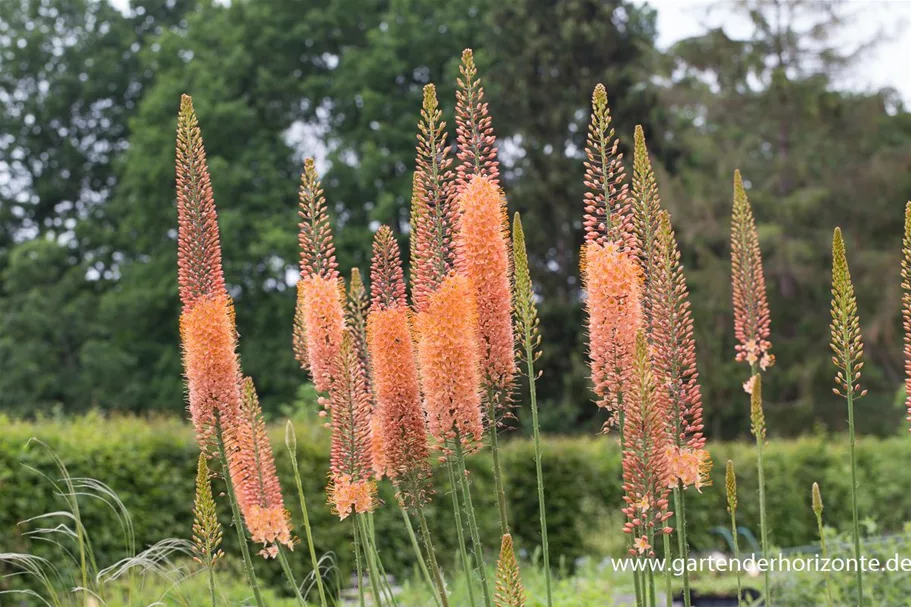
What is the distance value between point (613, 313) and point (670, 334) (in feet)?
0.92

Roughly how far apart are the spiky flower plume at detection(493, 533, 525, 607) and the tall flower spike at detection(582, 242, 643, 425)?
64 cm

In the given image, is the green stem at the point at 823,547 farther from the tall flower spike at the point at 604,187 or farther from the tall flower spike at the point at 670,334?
the tall flower spike at the point at 604,187

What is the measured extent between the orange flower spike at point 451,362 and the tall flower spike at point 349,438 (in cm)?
32

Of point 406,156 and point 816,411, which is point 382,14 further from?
point 816,411

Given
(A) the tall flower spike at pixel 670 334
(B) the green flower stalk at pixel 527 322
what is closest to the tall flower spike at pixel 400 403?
(B) the green flower stalk at pixel 527 322

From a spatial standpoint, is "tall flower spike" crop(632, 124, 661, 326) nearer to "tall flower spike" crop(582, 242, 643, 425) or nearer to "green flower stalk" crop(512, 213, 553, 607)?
"tall flower spike" crop(582, 242, 643, 425)

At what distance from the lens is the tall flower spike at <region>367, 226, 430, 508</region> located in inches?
130

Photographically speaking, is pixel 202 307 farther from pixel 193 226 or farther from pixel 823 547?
pixel 823 547

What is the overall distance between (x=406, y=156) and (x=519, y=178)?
3.70 meters

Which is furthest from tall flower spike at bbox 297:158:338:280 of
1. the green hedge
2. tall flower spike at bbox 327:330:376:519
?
the green hedge

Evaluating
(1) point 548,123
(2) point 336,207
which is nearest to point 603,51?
(1) point 548,123

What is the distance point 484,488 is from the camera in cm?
1246

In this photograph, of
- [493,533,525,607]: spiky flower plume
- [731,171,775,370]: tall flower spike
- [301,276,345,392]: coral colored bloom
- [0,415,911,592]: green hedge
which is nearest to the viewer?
[493,533,525,607]: spiky flower plume

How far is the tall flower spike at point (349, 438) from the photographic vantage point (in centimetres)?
338
